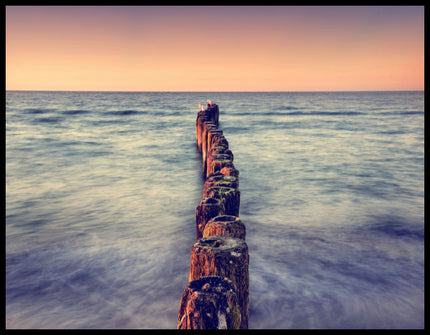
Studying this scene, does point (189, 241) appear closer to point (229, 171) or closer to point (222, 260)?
point (229, 171)

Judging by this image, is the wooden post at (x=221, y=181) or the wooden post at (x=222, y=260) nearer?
the wooden post at (x=222, y=260)

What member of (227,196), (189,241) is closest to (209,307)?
(227,196)

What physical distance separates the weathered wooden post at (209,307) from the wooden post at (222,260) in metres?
0.33

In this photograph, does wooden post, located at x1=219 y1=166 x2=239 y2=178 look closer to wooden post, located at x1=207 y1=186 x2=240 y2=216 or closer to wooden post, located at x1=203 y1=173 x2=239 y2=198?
wooden post, located at x1=203 y1=173 x2=239 y2=198

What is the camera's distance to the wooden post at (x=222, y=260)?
95.0 inches

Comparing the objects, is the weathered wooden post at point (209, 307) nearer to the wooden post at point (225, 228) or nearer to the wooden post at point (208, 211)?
the wooden post at point (225, 228)

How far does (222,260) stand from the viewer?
2.40 metres

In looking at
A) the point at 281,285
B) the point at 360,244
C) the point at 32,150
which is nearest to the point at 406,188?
the point at 360,244

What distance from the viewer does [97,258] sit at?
4.89 meters

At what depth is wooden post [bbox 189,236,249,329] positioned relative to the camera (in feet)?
7.91

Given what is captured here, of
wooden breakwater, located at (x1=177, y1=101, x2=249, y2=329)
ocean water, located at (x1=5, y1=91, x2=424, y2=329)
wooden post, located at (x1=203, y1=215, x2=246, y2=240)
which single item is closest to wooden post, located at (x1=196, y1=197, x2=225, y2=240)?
wooden breakwater, located at (x1=177, y1=101, x2=249, y2=329)

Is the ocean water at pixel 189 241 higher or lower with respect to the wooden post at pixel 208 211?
lower

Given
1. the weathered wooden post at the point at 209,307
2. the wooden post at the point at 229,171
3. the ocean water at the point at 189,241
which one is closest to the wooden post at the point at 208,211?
the ocean water at the point at 189,241

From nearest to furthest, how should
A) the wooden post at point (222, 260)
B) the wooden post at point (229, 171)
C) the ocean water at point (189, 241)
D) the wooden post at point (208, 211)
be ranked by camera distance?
the wooden post at point (222, 260) < the wooden post at point (208, 211) < the ocean water at point (189, 241) < the wooden post at point (229, 171)
